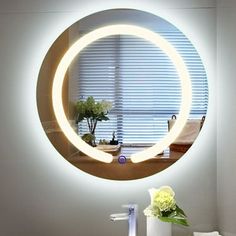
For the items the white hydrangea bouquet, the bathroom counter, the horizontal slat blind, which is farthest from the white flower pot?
the horizontal slat blind

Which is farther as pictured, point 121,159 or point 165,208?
point 121,159

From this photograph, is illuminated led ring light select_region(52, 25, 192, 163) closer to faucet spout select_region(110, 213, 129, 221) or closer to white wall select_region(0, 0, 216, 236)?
white wall select_region(0, 0, 216, 236)

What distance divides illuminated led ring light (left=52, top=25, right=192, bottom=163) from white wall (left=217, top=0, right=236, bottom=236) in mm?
123

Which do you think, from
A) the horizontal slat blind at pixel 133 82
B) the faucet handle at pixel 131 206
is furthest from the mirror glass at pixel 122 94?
the faucet handle at pixel 131 206

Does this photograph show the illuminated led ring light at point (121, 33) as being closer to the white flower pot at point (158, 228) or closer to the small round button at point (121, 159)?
the small round button at point (121, 159)

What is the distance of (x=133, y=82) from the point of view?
125 cm

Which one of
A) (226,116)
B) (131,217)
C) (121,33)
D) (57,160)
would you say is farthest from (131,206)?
(121,33)

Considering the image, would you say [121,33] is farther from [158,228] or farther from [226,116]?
[158,228]

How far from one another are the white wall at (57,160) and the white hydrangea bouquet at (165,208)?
0.33 ft

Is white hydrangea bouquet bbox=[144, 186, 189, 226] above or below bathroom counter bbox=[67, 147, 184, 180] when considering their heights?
below

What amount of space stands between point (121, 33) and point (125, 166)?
19.0 inches

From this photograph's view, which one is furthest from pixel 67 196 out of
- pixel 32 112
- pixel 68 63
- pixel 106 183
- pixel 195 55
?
pixel 195 55

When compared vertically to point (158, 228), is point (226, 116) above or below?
above

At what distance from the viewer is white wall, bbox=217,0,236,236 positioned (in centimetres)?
105
